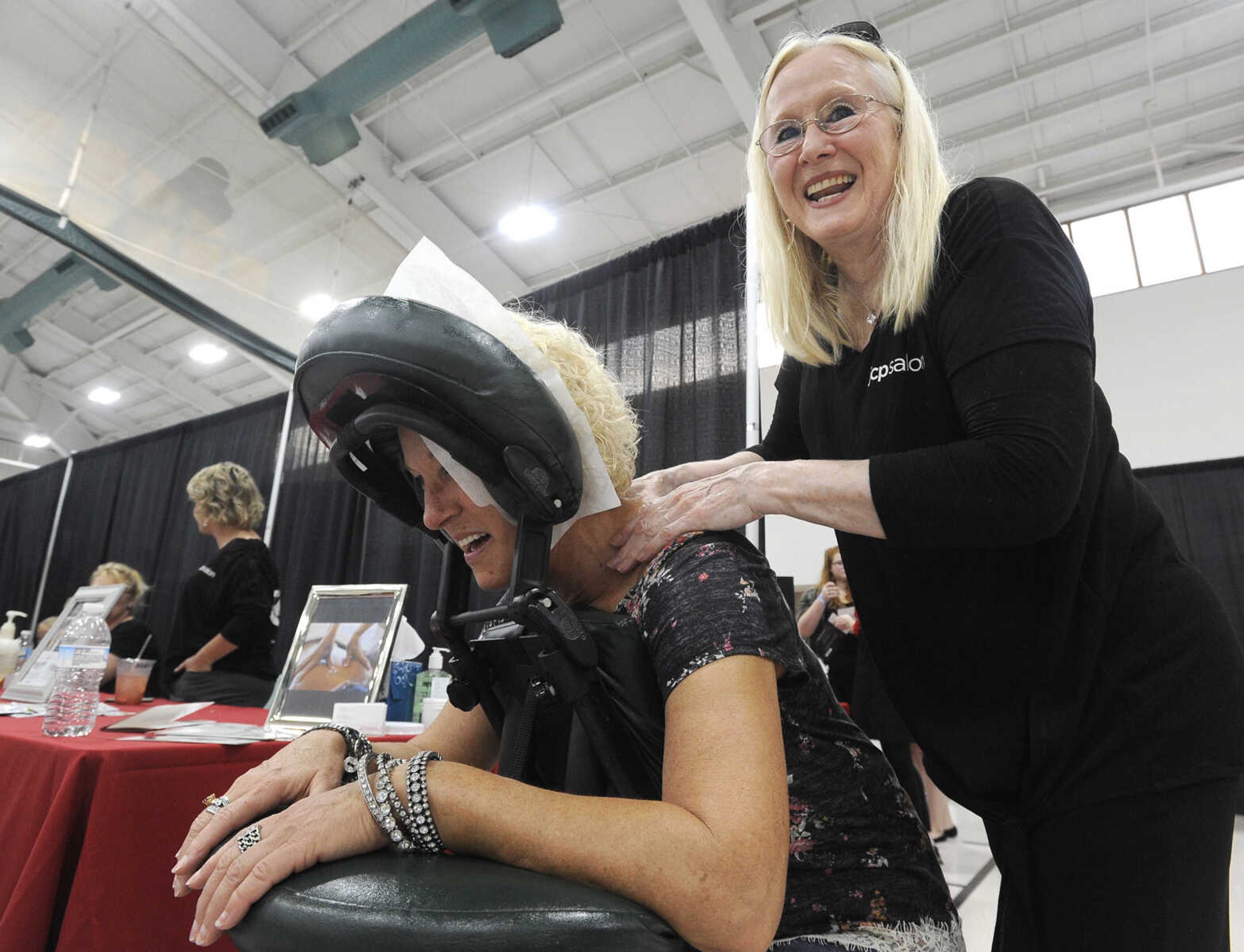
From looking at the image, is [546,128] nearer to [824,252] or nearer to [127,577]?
[127,577]

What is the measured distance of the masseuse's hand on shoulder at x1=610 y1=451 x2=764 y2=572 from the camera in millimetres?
→ 883

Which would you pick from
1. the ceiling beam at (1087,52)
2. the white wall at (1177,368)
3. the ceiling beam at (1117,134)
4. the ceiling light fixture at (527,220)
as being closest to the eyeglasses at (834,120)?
the white wall at (1177,368)

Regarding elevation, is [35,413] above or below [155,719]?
above

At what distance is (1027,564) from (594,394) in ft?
1.82

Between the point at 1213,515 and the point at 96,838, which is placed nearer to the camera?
the point at 96,838

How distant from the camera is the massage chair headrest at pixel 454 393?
2.31 feet

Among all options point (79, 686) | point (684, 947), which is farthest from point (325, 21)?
point (684, 947)

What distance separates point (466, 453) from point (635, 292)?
3297 millimetres

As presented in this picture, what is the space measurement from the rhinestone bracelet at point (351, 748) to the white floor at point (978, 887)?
5.35 feet

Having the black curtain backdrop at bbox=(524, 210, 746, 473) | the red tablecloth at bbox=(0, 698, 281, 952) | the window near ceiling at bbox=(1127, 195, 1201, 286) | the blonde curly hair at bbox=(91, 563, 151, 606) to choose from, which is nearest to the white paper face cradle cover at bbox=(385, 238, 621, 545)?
the red tablecloth at bbox=(0, 698, 281, 952)

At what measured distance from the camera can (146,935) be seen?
1.17 meters

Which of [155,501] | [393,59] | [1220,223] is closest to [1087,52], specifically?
[1220,223]

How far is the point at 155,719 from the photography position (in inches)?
65.1

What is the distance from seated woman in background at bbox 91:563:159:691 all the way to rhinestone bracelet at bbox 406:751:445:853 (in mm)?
3126
